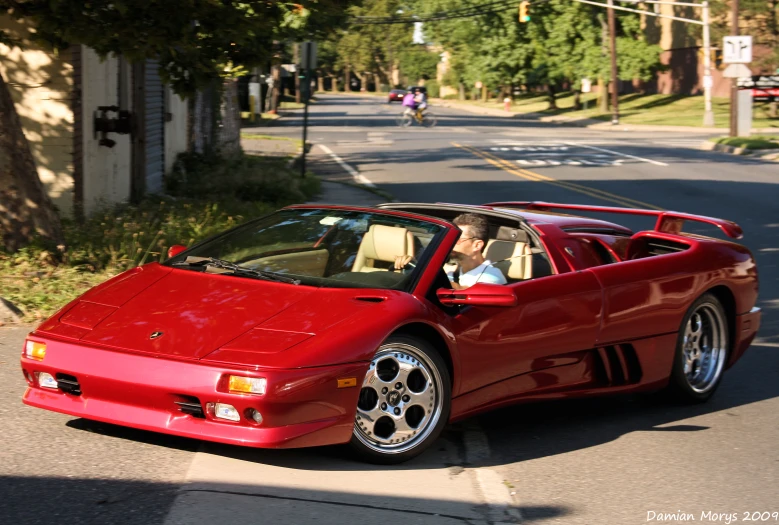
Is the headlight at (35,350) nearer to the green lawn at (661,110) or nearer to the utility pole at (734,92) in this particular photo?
the utility pole at (734,92)

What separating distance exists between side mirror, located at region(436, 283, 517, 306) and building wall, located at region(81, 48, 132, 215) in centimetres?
801

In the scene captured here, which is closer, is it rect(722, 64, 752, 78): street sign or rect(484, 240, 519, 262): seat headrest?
rect(484, 240, 519, 262): seat headrest

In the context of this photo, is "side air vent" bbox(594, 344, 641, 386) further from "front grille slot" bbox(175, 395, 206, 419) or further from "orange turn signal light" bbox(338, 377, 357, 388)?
"front grille slot" bbox(175, 395, 206, 419)

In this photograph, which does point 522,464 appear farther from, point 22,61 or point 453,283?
point 22,61

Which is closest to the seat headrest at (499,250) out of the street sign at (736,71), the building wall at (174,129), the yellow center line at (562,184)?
the building wall at (174,129)

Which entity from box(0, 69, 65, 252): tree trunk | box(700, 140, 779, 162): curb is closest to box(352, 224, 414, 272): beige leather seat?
box(0, 69, 65, 252): tree trunk

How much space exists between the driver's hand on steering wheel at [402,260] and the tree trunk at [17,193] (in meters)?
5.09

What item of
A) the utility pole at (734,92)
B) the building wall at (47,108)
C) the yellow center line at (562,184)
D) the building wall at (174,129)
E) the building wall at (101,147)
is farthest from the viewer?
the utility pole at (734,92)

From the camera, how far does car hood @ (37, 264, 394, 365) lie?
16.6 ft

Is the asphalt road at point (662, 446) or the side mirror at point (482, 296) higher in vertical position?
the side mirror at point (482, 296)

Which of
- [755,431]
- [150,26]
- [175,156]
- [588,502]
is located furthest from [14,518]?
[175,156]

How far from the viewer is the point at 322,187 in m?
21.9

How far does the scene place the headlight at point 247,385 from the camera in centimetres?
482

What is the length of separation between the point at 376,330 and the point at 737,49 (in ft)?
114
